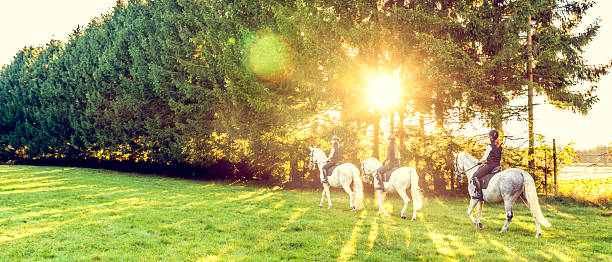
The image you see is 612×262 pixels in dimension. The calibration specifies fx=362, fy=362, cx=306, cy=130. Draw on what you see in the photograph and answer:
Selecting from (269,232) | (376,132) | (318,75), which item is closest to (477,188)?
(269,232)

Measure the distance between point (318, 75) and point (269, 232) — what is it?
10.4 m

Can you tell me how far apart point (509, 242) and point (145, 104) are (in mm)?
24419

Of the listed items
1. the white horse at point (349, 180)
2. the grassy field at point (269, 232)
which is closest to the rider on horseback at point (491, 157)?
the grassy field at point (269, 232)

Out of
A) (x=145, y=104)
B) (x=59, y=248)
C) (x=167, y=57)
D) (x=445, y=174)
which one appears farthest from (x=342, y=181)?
(x=145, y=104)

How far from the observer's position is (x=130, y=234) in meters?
8.21

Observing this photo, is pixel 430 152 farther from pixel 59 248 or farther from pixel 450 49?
pixel 59 248

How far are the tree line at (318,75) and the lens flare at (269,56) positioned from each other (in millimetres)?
66

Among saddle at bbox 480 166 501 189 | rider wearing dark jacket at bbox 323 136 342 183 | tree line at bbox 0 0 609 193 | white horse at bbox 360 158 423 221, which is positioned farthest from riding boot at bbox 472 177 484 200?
tree line at bbox 0 0 609 193

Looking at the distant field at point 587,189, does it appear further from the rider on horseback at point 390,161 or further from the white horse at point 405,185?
the rider on horseback at point 390,161

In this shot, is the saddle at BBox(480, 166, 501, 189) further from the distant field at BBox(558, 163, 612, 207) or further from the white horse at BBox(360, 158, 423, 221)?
the distant field at BBox(558, 163, 612, 207)

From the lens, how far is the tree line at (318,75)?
15289 mm

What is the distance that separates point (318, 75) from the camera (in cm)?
1761

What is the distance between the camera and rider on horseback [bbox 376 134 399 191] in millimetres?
11188

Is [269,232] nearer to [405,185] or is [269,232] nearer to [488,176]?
[405,185]
